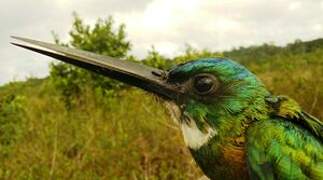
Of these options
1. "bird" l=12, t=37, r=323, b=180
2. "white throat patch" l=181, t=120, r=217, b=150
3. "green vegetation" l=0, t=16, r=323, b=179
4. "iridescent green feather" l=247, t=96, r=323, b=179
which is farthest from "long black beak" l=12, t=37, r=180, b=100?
"green vegetation" l=0, t=16, r=323, b=179

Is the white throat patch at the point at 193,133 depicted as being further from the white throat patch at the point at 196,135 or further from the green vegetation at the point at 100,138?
the green vegetation at the point at 100,138

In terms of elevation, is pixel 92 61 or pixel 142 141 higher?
pixel 92 61

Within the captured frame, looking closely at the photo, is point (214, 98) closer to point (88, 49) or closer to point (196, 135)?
point (196, 135)

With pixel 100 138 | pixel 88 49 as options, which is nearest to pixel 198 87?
pixel 100 138

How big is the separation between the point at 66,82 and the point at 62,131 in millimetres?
5881

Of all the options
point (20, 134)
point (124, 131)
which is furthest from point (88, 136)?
point (20, 134)

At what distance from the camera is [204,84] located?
2.28m

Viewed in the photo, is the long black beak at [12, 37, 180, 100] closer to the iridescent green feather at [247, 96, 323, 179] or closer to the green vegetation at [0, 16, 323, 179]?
the iridescent green feather at [247, 96, 323, 179]

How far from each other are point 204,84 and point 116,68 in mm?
307

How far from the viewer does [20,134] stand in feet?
31.6

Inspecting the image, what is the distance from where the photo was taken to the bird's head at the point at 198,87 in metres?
2.19

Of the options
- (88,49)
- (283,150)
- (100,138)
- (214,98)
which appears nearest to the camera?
(283,150)

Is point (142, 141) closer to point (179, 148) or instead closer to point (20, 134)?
point (179, 148)

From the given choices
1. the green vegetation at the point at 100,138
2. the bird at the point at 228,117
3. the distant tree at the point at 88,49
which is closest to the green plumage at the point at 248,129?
the bird at the point at 228,117
